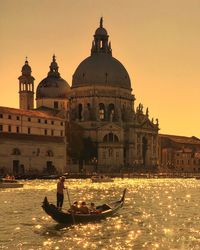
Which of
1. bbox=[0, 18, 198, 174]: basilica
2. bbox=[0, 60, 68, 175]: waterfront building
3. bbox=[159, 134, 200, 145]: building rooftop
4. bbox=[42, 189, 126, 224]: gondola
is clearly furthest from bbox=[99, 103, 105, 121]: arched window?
bbox=[42, 189, 126, 224]: gondola

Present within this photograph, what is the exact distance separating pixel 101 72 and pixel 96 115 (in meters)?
9.99

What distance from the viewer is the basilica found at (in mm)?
114044

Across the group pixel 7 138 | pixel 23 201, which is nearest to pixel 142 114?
pixel 7 138

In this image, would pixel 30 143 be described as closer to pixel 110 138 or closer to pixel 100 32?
pixel 110 138

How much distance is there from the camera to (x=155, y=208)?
137 ft

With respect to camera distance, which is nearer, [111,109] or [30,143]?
[30,143]

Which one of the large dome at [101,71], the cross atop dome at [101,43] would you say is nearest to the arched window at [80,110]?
the large dome at [101,71]

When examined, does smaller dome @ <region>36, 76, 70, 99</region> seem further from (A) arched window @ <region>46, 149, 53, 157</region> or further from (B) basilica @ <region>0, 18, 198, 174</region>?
(A) arched window @ <region>46, 149, 53, 157</region>

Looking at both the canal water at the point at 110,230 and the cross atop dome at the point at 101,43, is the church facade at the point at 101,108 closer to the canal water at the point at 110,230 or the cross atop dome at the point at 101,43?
the cross atop dome at the point at 101,43

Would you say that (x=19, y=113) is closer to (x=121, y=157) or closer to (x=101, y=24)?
(x=121, y=157)

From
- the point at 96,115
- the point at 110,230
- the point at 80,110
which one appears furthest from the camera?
the point at 80,110

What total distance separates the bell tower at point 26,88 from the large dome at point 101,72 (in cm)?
1159

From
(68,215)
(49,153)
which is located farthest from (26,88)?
(68,215)

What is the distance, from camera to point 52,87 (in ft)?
458
